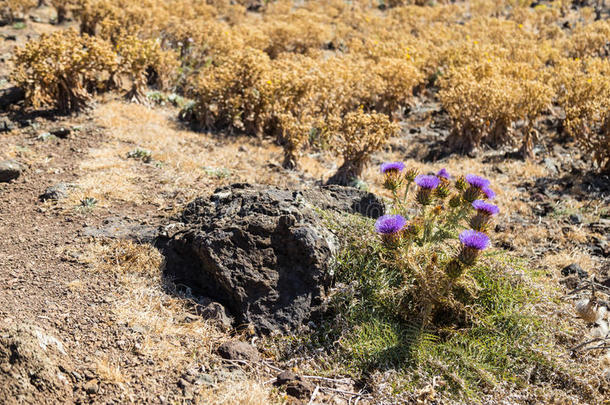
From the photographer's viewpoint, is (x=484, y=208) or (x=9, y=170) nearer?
(x=484, y=208)

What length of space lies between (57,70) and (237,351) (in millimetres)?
5223

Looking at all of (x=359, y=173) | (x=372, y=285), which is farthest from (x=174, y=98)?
(x=372, y=285)

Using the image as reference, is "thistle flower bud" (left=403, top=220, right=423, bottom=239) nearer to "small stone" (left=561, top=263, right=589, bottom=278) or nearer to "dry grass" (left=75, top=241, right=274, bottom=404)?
"dry grass" (left=75, top=241, right=274, bottom=404)

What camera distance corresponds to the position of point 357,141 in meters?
5.68

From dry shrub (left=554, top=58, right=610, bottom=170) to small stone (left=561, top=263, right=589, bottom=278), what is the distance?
2.53m

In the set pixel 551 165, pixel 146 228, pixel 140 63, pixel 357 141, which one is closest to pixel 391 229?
pixel 146 228

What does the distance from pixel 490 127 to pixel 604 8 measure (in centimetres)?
1228

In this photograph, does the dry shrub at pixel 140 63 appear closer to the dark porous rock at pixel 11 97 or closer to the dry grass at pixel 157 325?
the dark porous rock at pixel 11 97

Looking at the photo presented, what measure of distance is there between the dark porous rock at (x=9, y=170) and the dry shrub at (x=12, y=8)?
7340 mm

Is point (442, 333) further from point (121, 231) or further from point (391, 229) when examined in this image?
point (121, 231)

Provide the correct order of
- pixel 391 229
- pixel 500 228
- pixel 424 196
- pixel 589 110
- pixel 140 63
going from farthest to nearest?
pixel 140 63, pixel 589 110, pixel 500 228, pixel 424 196, pixel 391 229

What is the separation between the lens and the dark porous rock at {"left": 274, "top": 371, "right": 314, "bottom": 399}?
109 inches

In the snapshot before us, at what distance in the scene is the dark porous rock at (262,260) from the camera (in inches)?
128

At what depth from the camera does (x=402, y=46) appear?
10.6 m
